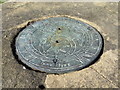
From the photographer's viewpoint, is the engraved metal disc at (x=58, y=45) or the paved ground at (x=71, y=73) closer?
the paved ground at (x=71, y=73)

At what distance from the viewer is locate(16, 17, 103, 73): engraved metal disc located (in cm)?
274

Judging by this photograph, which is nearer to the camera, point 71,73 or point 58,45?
point 71,73

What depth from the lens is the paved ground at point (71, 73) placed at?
261 cm

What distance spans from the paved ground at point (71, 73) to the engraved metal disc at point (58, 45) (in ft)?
0.35

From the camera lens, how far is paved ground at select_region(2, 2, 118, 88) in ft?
8.55

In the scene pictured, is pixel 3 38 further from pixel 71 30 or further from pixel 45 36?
pixel 71 30

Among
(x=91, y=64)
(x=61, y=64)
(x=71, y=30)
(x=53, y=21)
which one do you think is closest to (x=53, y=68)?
(x=61, y=64)

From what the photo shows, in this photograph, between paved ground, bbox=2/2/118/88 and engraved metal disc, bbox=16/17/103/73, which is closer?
paved ground, bbox=2/2/118/88

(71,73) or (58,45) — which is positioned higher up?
(58,45)

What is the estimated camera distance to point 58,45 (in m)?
3.01

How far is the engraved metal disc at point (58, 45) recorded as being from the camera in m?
2.74

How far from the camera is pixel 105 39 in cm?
322

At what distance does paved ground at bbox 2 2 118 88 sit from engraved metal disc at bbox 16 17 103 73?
11cm

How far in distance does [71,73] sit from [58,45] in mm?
513
